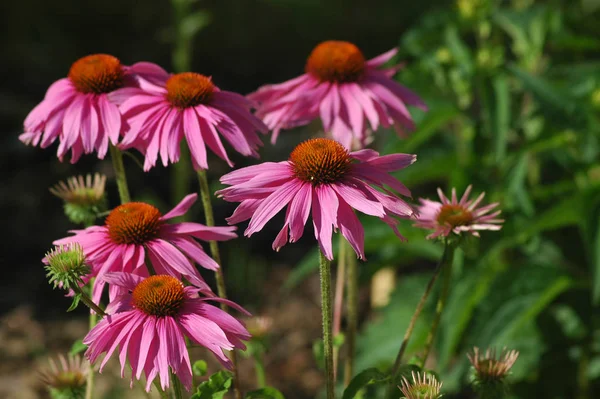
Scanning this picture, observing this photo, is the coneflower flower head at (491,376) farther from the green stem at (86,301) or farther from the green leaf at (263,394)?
the green stem at (86,301)

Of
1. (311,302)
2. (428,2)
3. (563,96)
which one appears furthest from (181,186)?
(428,2)

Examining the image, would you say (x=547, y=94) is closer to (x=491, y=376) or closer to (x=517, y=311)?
(x=517, y=311)

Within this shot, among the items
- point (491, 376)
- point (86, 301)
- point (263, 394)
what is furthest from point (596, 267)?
point (86, 301)

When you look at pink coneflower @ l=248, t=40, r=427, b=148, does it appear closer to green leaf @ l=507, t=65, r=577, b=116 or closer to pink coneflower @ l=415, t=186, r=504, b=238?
pink coneflower @ l=415, t=186, r=504, b=238

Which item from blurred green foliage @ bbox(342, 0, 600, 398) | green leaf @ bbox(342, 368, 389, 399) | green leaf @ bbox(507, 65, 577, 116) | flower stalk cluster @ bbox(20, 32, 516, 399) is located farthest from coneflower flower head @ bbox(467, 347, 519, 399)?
green leaf @ bbox(507, 65, 577, 116)

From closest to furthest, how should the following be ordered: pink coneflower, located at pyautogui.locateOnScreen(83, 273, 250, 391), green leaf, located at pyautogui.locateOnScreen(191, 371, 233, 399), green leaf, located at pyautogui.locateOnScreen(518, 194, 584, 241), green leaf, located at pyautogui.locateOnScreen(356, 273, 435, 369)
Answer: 1. pink coneflower, located at pyautogui.locateOnScreen(83, 273, 250, 391)
2. green leaf, located at pyautogui.locateOnScreen(191, 371, 233, 399)
3. green leaf, located at pyautogui.locateOnScreen(518, 194, 584, 241)
4. green leaf, located at pyautogui.locateOnScreen(356, 273, 435, 369)

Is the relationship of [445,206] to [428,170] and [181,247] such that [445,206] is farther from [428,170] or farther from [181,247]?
[428,170]
